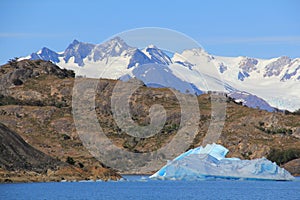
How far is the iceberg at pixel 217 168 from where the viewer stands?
170m

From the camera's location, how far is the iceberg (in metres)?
170

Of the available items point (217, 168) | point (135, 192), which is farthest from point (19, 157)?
point (217, 168)

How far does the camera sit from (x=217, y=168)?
566 ft

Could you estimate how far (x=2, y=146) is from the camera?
160875mm

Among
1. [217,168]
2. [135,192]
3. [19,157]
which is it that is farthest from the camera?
[217,168]

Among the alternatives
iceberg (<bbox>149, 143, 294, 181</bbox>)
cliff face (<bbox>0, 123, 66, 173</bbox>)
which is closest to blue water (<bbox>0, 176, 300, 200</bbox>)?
cliff face (<bbox>0, 123, 66, 173</bbox>)

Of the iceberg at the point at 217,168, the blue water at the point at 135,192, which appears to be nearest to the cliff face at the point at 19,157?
the blue water at the point at 135,192

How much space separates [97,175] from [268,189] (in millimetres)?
43755

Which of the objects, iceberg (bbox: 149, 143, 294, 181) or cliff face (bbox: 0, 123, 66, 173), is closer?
cliff face (bbox: 0, 123, 66, 173)

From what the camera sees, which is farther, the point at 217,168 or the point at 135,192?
the point at 217,168

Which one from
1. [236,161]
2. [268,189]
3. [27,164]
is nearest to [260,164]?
[236,161]

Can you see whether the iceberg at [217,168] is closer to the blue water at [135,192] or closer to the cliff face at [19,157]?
the blue water at [135,192]

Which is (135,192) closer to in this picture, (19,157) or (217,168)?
(19,157)

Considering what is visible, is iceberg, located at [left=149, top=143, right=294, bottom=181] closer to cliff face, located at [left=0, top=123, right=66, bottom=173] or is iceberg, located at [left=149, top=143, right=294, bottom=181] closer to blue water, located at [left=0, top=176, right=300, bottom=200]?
blue water, located at [left=0, top=176, right=300, bottom=200]
